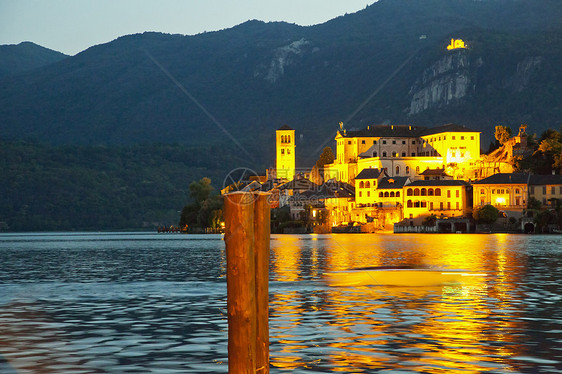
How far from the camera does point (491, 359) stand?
1717 cm

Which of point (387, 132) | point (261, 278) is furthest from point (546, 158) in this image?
point (261, 278)

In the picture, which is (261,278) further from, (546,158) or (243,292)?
(546,158)

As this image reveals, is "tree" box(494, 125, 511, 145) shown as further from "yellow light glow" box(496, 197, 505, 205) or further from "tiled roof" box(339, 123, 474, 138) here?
"yellow light glow" box(496, 197, 505, 205)

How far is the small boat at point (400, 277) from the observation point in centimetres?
3744

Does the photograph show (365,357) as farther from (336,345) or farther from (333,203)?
(333,203)

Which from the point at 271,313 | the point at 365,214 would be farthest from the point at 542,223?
the point at 271,313

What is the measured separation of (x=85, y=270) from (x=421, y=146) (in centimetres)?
14356

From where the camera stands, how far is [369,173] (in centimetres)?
16912

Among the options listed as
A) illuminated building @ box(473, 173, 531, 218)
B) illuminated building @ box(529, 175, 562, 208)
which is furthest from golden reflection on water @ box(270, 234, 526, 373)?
illuminated building @ box(473, 173, 531, 218)

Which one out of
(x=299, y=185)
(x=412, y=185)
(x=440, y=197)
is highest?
(x=299, y=185)

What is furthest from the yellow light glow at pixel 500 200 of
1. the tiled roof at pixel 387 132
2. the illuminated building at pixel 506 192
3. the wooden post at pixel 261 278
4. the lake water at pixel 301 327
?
the wooden post at pixel 261 278

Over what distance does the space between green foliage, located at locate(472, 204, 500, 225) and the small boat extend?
104 meters

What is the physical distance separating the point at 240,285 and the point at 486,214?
14103cm

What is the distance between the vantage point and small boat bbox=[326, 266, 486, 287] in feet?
123
